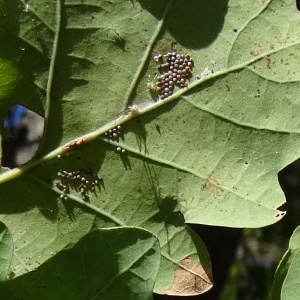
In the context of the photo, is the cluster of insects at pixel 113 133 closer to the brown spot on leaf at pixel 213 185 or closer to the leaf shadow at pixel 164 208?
the leaf shadow at pixel 164 208

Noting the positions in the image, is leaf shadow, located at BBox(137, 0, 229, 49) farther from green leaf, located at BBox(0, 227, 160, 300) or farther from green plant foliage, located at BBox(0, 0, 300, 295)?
green leaf, located at BBox(0, 227, 160, 300)

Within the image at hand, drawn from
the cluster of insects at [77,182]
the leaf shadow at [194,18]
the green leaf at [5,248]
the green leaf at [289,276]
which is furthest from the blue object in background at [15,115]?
the green leaf at [289,276]

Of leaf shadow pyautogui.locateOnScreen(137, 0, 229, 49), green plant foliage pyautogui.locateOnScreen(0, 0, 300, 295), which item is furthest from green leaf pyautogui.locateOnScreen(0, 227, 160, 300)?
leaf shadow pyautogui.locateOnScreen(137, 0, 229, 49)

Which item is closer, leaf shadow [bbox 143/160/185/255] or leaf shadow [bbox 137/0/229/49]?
leaf shadow [bbox 137/0/229/49]

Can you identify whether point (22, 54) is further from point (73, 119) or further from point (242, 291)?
point (242, 291)

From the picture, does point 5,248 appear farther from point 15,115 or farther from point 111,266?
point 15,115

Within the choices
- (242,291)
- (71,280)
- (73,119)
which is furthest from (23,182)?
(242,291)
